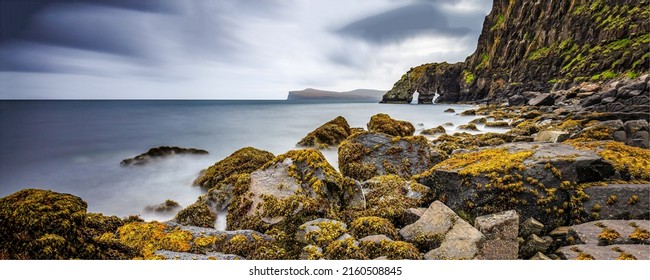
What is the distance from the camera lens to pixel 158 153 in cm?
598

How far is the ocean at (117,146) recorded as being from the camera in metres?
4.01

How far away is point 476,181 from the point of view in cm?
309

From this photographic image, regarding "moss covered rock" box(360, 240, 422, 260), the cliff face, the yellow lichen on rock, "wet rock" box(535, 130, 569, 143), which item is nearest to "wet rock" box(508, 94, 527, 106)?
the cliff face

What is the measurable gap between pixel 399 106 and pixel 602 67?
2849 centimetres

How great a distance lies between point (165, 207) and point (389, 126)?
17.0 feet

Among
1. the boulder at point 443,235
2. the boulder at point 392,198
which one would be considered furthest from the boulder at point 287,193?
the boulder at point 443,235

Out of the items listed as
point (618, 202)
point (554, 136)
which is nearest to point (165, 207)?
point (618, 202)

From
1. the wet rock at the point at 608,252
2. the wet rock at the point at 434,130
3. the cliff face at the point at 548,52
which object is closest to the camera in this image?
the wet rock at the point at 608,252

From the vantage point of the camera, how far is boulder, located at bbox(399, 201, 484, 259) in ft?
7.67

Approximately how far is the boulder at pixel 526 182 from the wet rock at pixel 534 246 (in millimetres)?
277

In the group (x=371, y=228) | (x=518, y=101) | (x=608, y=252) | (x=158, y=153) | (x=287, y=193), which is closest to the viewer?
(x=608, y=252)

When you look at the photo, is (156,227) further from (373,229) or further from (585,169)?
(585,169)

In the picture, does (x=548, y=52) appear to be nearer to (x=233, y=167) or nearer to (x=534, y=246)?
(x=534, y=246)

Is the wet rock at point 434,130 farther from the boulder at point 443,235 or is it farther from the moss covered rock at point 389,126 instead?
the boulder at point 443,235
